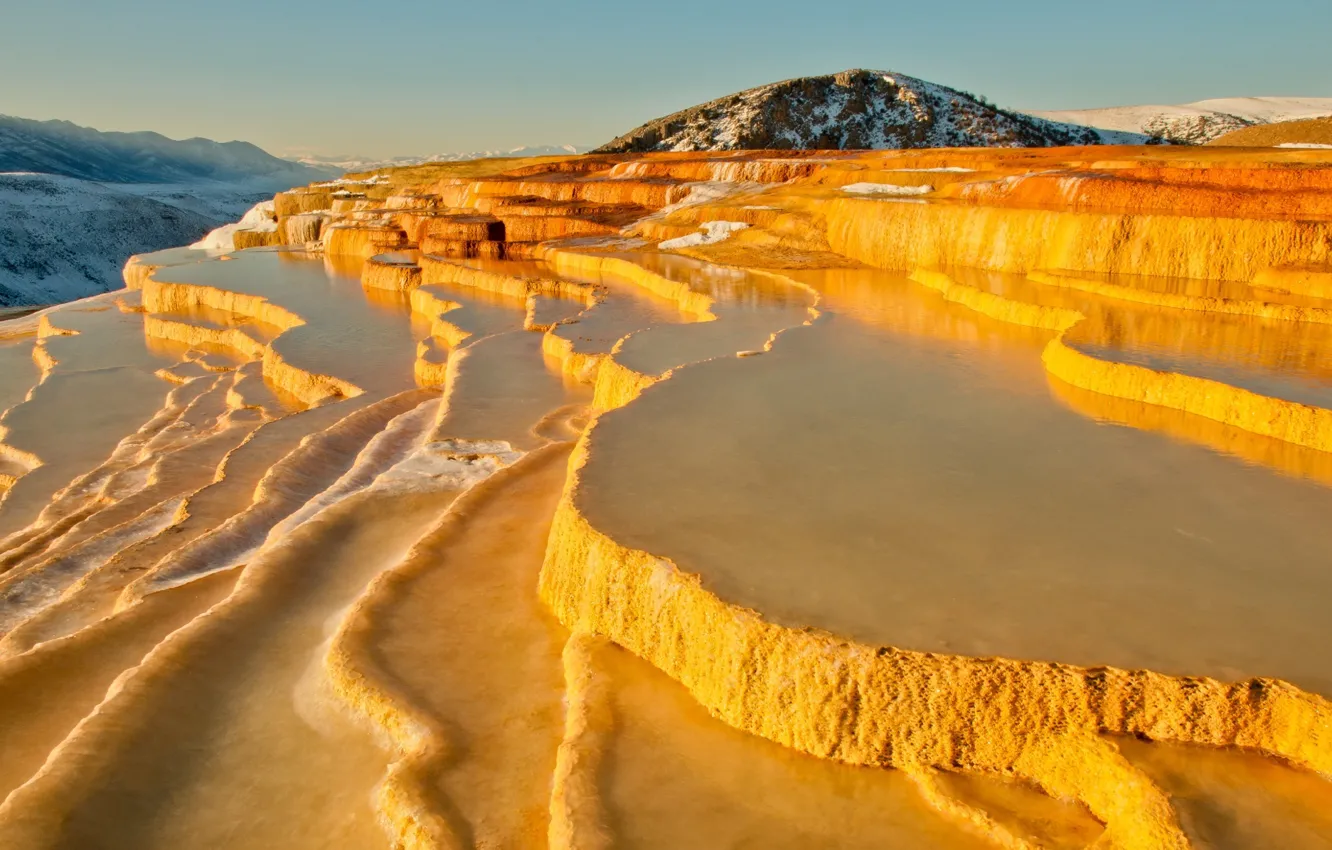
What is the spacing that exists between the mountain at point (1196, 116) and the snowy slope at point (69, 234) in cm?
6673

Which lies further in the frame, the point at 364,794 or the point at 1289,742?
the point at 364,794

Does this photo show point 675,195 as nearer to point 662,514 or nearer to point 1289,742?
point 662,514

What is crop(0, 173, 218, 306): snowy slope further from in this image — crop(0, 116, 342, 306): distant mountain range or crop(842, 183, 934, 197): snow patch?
crop(842, 183, 934, 197): snow patch

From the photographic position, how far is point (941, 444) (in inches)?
209

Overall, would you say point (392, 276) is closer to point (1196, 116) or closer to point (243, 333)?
point (243, 333)

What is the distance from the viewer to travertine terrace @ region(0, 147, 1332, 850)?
126 inches

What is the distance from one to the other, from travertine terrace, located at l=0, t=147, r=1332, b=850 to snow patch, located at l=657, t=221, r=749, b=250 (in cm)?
696

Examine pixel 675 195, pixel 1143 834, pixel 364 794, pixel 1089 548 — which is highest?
pixel 675 195

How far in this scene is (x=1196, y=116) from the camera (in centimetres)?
7219

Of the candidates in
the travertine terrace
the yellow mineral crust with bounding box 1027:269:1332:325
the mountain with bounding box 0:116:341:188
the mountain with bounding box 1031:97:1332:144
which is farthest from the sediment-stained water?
the mountain with bounding box 0:116:341:188

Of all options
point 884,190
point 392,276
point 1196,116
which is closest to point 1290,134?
point 884,190

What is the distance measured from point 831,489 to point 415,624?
2.33 m

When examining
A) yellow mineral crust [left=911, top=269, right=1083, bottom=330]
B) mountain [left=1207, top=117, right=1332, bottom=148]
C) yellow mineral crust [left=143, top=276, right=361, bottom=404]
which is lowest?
yellow mineral crust [left=143, top=276, right=361, bottom=404]

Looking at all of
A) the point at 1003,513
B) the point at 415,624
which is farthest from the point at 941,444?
the point at 415,624
